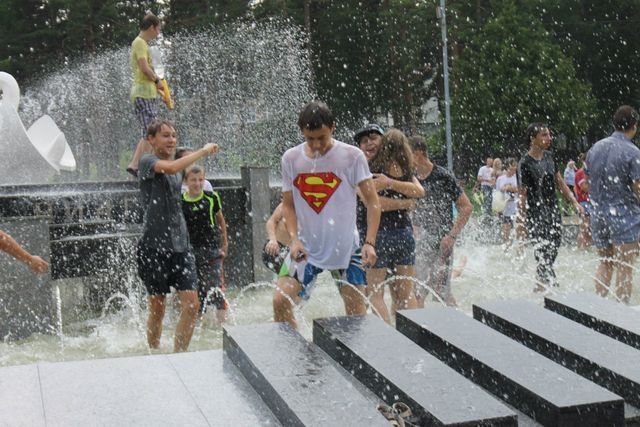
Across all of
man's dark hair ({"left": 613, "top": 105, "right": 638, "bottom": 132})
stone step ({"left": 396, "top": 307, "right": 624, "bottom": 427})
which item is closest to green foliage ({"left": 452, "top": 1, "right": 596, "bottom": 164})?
man's dark hair ({"left": 613, "top": 105, "right": 638, "bottom": 132})

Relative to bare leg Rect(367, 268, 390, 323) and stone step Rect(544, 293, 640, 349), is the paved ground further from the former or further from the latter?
bare leg Rect(367, 268, 390, 323)

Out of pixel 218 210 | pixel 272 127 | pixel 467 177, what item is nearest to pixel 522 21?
pixel 467 177

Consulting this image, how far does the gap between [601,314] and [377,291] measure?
1.98 meters

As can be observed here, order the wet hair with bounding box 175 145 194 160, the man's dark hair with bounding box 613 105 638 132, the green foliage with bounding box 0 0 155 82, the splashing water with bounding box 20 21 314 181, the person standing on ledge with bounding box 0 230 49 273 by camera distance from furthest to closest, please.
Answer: the green foliage with bounding box 0 0 155 82 → the splashing water with bounding box 20 21 314 181 → the man's dark hair with bounding box 613 105 638 132 → the wet hair with bounding box 175 145 194 160 → the person standing on ledge with bounding box 0 230 49 273

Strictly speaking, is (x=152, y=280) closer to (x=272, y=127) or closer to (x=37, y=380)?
(x=37, y=380)

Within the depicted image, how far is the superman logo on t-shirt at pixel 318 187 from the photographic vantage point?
17.6ft

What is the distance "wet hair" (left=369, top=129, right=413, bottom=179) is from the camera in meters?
6.61

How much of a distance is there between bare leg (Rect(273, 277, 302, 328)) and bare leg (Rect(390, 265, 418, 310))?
1393mm

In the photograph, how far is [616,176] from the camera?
7.81 meters

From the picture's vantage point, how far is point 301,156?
5.46 meters

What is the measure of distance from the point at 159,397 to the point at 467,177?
38407mm

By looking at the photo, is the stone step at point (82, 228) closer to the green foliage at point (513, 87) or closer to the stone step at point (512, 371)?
the stone step at point (512, 371)

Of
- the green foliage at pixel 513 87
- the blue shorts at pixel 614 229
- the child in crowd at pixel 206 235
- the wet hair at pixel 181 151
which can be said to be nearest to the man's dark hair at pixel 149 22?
the child in crowd at pixel 206 235

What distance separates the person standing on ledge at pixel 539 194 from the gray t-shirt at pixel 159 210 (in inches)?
149
